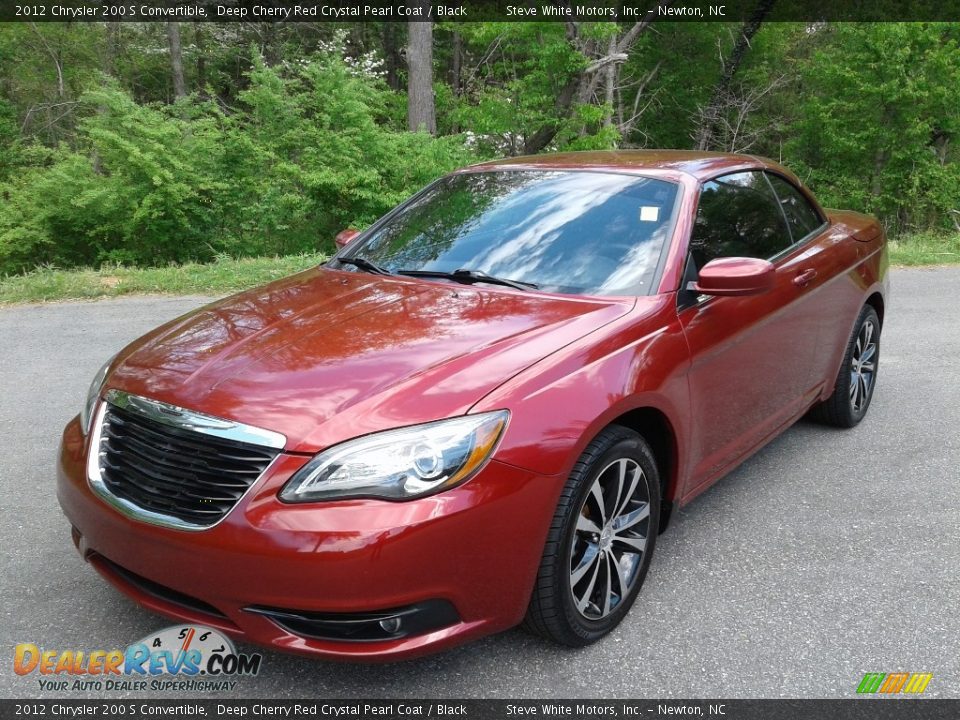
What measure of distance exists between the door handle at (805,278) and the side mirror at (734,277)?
83 centimetres

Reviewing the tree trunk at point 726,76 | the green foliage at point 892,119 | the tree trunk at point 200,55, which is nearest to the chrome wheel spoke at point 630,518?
the green foliage at point 892,119

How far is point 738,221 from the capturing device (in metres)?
3.76

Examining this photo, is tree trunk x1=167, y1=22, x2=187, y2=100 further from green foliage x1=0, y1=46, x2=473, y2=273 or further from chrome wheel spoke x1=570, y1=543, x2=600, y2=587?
chrome wheel spoke x1=570, y1=543, x2=600, y2=587

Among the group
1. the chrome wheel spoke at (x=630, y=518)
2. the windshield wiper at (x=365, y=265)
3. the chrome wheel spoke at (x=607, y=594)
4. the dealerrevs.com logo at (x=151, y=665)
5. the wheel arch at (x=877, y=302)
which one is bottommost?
the dealerrevs.com logo at (x=151, y=665)

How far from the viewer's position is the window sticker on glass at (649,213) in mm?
3383

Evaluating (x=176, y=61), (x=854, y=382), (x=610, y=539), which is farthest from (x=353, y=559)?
(x=176, y=61)

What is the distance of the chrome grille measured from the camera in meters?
2.28

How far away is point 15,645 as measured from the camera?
2.69 meters

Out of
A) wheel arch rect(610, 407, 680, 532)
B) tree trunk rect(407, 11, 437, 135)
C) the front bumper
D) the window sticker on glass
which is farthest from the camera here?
tree trunk rect(407, 11, 437, 135)

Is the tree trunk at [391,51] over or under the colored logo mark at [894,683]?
over

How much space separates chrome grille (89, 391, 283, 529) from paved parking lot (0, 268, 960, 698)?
2.00 ft

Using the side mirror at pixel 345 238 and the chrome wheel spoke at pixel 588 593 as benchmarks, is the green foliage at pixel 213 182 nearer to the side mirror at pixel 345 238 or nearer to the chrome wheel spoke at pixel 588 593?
the side mirror at pixel 345 238

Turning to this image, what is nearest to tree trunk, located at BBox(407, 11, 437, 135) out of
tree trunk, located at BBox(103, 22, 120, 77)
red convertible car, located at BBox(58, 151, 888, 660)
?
red convertible car, located at BBox(58, 151, 888, 660)

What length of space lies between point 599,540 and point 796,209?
2553 millimetres
